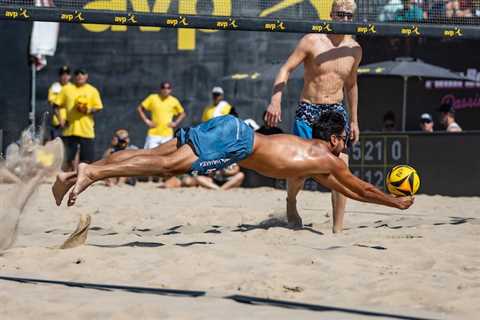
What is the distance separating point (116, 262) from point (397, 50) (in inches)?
422

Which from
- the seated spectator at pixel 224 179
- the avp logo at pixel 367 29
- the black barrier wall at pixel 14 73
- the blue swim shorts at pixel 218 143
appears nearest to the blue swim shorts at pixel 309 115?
the avp logo at pixel 367 29

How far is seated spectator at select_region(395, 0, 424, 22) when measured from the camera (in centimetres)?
928

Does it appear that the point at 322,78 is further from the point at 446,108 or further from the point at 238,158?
the point at 446,108

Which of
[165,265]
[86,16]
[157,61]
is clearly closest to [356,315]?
[165,265]

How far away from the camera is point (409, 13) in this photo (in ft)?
31.2

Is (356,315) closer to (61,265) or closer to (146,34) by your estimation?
(61,265)

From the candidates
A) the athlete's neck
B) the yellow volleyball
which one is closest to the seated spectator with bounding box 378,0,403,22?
the athlete's neck

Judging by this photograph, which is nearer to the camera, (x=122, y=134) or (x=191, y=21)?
(x=191, y=21)

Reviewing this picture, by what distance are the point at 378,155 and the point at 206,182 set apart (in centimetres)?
245

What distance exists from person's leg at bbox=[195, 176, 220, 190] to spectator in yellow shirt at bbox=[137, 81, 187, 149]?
4.54 ft

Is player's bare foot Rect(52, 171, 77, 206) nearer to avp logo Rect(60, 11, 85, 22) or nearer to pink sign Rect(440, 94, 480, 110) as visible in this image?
avp logo Rect(60, 11, 85, 22)

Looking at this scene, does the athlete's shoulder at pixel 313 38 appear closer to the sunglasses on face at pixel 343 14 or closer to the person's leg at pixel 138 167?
the sunglasses on face at pixel 343 14

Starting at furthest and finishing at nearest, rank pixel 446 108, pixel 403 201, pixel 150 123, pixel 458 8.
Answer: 1. pixel 150 123
2. pixel 446 108
3. pixel 458 8
4. pixel 403 201

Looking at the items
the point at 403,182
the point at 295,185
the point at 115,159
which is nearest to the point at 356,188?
the point at 403,182
